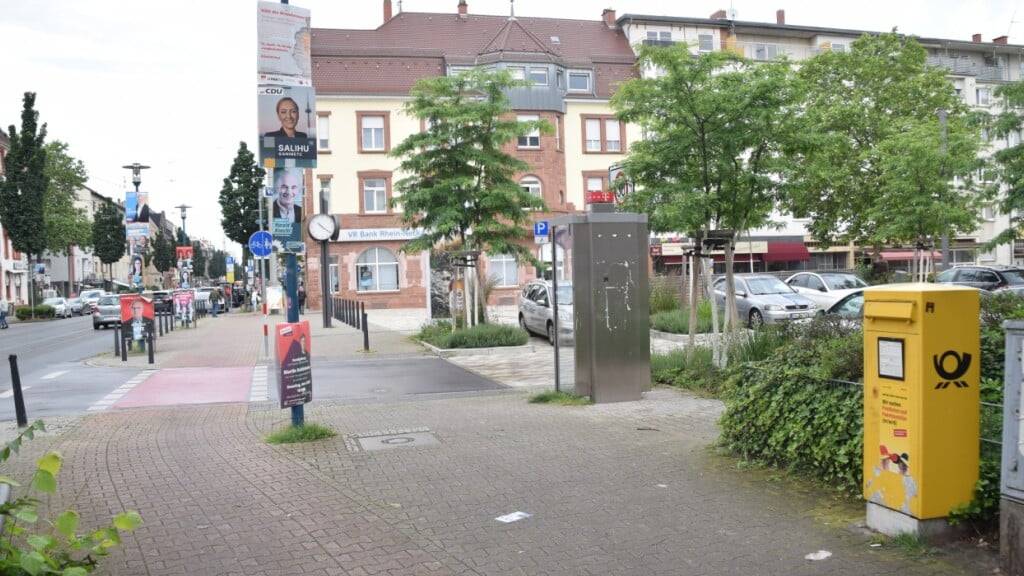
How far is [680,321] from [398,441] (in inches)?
524

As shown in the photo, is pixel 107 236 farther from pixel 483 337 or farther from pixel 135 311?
pixel 483 337

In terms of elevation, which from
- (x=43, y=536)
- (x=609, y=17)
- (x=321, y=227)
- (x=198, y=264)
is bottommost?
(x=43, y=536)

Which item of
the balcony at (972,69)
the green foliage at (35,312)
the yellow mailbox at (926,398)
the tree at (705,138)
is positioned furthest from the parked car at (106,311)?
the balcony at (972,69)

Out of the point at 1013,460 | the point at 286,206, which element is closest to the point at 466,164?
the point at 286,206

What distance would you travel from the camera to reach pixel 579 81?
166ft

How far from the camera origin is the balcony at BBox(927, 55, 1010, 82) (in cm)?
6122

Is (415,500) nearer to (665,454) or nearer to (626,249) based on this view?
(665,454)

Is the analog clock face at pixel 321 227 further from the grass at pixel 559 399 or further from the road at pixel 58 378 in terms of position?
the grass at pixel 559 399

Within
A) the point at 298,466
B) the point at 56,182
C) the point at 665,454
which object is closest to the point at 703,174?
the point at 665,454

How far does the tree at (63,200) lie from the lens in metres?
68.7

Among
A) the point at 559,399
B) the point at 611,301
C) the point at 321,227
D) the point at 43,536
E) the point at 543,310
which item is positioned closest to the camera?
the point at 43,536

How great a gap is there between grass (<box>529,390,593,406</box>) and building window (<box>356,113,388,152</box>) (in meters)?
38.0

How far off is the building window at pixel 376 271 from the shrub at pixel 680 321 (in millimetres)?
28080

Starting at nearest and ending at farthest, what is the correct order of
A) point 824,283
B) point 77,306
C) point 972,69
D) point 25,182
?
point 824,283, point 25,182, point 972,69, point 77,306
